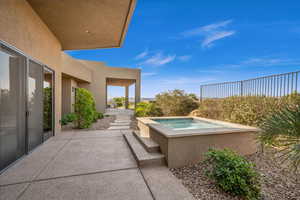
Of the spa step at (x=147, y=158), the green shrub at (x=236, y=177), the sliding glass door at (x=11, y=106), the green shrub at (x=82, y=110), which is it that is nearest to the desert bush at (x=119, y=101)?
the green shrub at (x=82, y=110)

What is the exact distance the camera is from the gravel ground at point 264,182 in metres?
2.09

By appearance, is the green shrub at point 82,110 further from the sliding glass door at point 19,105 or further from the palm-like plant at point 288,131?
the palm-like plant at point 288,131

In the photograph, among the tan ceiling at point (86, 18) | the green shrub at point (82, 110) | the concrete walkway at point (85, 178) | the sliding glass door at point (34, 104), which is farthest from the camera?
the green shrub at point (82, 110)

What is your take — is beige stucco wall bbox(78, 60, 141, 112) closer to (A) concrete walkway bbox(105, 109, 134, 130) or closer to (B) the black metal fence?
(A) concrete walkway bbox(105, 109, 134, 130)

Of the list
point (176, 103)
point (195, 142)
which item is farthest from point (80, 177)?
point (176, 103)

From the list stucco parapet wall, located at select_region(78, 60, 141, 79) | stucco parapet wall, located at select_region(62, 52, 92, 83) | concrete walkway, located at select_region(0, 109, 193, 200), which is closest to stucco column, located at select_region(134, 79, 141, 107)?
stucco parapet wall, located at select_region(78, 60, 141, 79)

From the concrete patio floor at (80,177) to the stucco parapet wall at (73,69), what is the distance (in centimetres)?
484

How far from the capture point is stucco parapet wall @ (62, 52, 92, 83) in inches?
272

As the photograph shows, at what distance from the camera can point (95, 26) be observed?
431 centimetres

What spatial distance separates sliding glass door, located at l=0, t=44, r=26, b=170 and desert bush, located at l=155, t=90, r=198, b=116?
284 inches

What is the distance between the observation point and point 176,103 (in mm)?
8750

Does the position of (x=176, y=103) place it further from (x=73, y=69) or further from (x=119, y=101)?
(x=119, y=101)

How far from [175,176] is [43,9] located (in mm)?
5395

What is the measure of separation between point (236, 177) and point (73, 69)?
9045 millimetres
